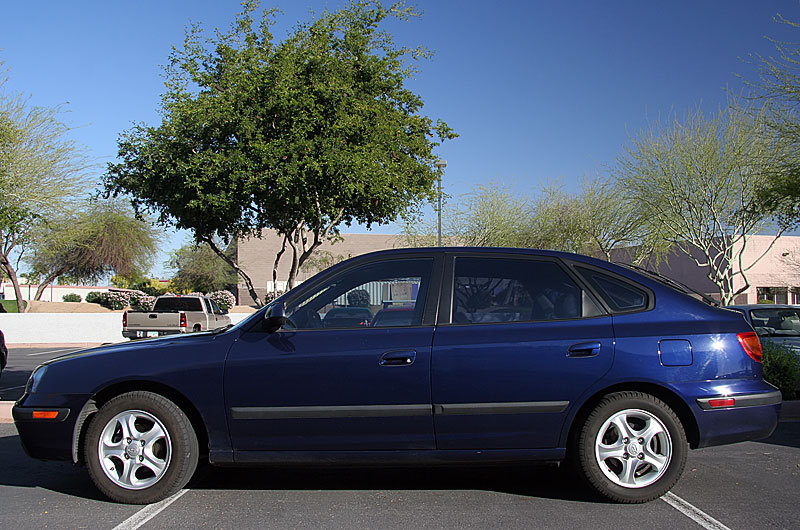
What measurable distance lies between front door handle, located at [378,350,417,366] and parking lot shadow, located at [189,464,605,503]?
3.52ft

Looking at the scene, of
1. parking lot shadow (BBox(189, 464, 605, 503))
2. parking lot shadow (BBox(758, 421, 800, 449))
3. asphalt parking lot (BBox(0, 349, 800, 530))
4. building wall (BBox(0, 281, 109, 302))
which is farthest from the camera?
building wall (BBox(0, 281, 109, 302))

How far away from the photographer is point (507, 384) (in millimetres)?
4684

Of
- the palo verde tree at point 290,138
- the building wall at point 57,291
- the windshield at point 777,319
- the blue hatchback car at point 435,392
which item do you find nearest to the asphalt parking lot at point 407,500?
the blue hatchback car at point 435,392

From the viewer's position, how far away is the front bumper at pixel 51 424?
4.91 meters

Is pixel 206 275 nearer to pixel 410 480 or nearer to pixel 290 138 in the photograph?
pixel 290 138

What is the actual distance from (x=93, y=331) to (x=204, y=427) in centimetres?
2546

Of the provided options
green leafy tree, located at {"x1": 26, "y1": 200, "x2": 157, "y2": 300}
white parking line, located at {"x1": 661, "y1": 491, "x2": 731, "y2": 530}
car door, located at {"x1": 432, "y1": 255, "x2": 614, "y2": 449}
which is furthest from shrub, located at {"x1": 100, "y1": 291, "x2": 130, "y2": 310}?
white parking line, located at {"x1": 661, "y1": 491, "x2": 731, "y2": 530}

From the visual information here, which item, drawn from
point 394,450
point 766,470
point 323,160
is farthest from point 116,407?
point 323,160

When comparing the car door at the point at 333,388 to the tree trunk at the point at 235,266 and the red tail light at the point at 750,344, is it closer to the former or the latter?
the red tail light at the point at 750,344

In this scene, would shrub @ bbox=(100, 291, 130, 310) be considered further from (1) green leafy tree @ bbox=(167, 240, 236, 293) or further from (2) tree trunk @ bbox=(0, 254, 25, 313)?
(1) green leafy tree @ bbox=(167, 240, 236, 293)

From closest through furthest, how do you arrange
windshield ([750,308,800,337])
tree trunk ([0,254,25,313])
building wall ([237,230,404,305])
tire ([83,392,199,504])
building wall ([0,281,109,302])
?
tire ([83,392,199,504])
windshield ([750,308,800,337])
tree trunk ([0,254,25,313])
building wall ([237,230,404,305])
building wall ([0,281,109,302])

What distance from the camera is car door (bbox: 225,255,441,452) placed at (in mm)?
4691

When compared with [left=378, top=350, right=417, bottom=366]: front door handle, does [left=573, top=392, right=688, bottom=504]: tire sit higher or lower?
lower

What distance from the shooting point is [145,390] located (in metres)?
4.95
